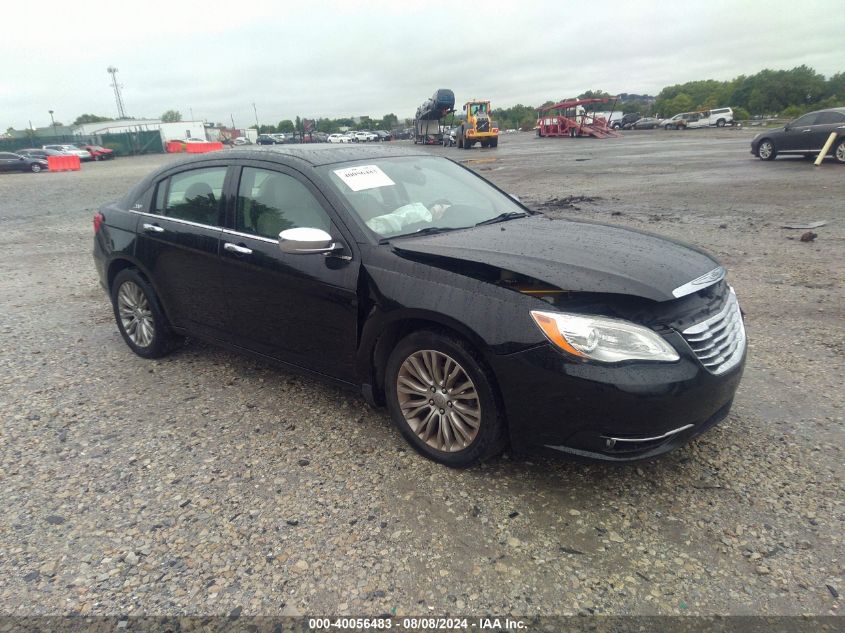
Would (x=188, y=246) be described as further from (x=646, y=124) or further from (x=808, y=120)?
(x=646, y=124)

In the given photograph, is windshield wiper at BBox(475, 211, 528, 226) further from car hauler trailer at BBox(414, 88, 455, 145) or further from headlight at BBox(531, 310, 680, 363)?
car hauler trailer at BBox(414, 88, 455, 145)

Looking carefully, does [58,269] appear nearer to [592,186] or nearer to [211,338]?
[211,338]

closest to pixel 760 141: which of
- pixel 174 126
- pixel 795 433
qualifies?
pixel 795 433

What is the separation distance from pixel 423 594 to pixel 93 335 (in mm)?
4514

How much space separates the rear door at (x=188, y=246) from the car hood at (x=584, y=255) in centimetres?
152

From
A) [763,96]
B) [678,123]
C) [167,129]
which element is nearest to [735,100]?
[763,96]

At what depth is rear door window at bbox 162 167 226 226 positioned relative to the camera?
4.06m

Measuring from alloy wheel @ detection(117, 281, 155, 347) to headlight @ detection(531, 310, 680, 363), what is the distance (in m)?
3.45

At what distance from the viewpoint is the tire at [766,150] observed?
63.7 ft

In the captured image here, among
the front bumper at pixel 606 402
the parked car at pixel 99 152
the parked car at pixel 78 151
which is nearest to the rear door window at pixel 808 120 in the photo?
the front bumper at pixel 606 402

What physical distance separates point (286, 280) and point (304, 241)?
1.61 feet

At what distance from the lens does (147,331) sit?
4.76 m

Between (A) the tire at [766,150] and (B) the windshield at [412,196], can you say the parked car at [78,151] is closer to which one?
(A) the tire at [766,150]

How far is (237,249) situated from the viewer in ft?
12.5
